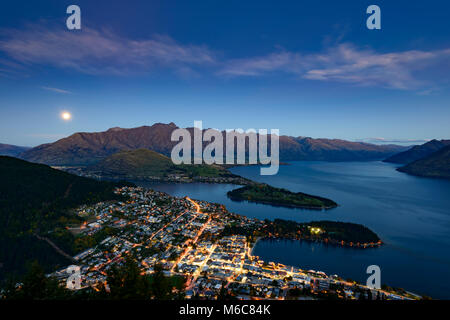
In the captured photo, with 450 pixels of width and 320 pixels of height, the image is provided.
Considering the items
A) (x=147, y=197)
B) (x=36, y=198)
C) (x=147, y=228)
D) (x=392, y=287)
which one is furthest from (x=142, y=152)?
(x=392, y=287)

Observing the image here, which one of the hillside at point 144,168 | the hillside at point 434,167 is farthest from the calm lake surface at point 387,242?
the hillside at point 434,167

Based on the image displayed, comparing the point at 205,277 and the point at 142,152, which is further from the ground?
the point at 142,152

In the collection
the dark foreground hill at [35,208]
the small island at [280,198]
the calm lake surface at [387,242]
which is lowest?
the calm lake surface at [387,242]

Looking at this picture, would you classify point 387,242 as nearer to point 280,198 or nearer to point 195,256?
point 280,198

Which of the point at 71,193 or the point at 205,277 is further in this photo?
the point at 71,193

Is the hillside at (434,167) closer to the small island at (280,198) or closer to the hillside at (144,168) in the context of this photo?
the small island at (280,198)

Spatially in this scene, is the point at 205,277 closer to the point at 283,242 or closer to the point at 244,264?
the point at 244,264
